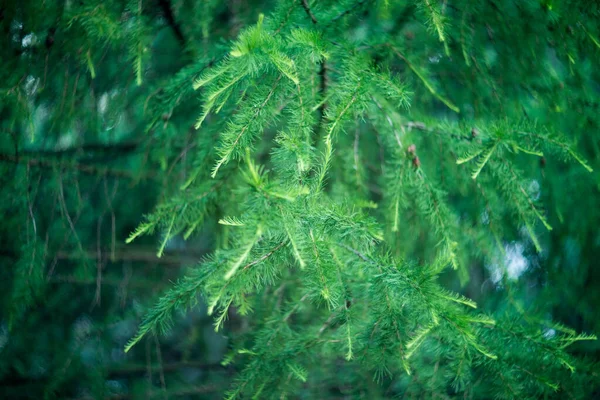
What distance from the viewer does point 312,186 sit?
108 centimetres

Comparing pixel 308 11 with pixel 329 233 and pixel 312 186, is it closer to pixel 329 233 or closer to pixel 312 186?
pixel 312 186

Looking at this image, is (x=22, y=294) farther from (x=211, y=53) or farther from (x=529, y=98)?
(x=529, y=98)

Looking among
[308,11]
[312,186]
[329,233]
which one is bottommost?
[329,233]

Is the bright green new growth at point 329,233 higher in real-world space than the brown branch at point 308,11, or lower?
lower

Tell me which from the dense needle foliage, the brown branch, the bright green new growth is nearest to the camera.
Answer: the bright green new growth

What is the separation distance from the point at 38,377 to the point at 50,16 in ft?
5.66

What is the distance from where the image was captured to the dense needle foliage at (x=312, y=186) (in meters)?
1.11

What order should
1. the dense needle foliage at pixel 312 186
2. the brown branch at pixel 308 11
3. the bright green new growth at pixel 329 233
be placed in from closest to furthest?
the bright green new growth at pixel 329 233
the dense needle foliage at pixel 312 186
the brown branch at pixel 308 11

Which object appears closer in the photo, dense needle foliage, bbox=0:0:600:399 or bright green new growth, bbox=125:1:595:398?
bright green new growth, bbox=125:1:595:398

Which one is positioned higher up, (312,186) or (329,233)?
(312,186)

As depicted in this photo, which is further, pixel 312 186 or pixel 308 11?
pixel 308 11

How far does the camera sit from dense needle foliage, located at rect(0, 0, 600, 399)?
111 centimetres

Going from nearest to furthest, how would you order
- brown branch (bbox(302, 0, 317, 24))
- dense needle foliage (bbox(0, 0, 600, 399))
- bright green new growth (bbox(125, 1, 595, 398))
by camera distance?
bright green new growth (bbox(125, 1, 595, 398)) < dense needle foliage (bbox(0, 0, 600, 399)) < brown branch (bbox(302, 0, 317, 24))

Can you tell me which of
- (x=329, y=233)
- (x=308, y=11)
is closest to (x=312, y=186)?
(x=329, y=233)
